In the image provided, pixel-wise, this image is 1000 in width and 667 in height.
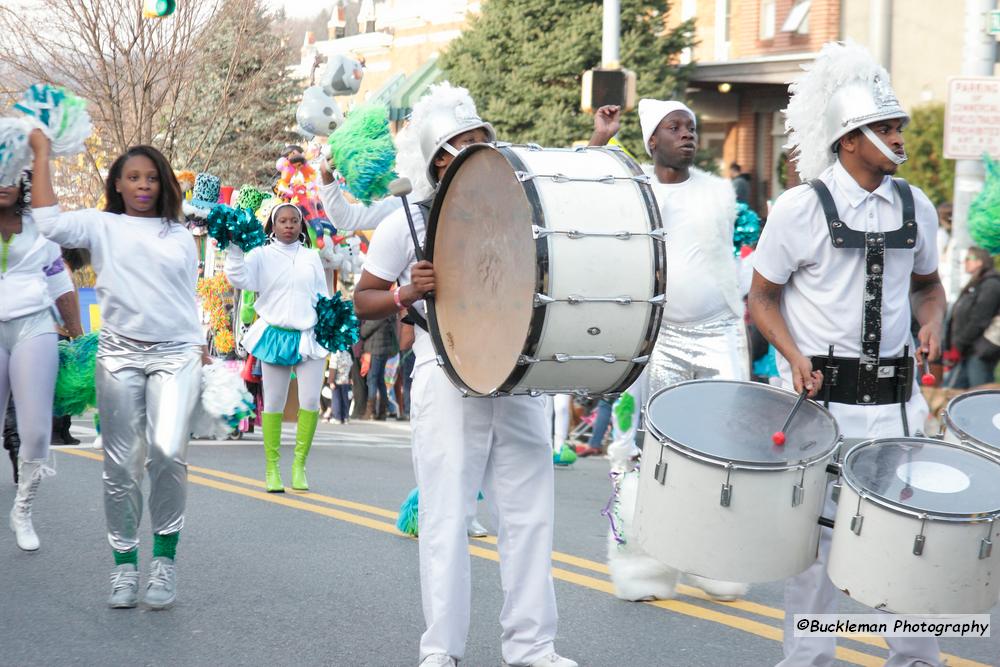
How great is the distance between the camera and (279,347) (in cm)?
974

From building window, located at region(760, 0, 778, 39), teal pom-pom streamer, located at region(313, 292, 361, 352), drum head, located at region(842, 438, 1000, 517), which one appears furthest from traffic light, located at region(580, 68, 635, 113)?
building window, located at region(760, 0, 778, 39)

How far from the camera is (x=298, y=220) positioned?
10398 millimetres

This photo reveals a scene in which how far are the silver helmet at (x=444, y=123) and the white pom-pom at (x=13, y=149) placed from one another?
2.00 metres

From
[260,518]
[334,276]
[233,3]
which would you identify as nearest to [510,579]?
[260,518]

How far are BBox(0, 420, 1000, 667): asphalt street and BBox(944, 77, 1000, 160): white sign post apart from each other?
14.0 ft

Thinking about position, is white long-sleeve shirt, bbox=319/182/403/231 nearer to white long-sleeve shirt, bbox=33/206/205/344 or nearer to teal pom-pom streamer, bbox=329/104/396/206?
teal pom-pom streamer, bbox=329/104/396/206

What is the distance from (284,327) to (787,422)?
19.6 feet

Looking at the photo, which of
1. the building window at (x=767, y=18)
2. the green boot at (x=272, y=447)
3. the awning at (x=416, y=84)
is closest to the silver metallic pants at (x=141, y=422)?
the green boot at (x=272, y=447)

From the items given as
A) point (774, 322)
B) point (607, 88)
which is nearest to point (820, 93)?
point (774, 322)

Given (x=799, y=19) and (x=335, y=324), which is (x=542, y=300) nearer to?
(x=335, y=324)

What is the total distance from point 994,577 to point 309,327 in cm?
658

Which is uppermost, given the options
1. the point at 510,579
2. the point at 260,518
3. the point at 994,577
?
the point at 994,577

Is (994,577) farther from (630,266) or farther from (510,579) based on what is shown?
(510,579)

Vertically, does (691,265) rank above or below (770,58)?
below
